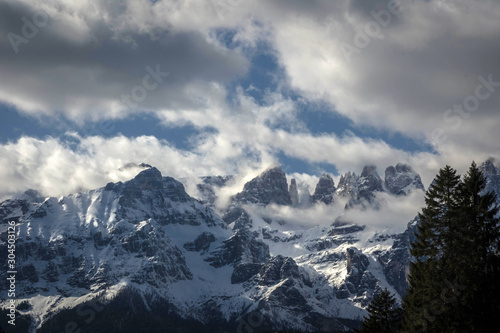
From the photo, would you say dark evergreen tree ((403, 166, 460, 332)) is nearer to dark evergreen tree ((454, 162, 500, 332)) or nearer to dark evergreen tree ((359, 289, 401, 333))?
dark evergreen tree ((454, 162, 500, 332))

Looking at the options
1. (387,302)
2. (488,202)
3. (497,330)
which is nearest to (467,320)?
(497,330)

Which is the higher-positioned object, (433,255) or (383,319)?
(433,255)

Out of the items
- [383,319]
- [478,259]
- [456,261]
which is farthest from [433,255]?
[383,319]

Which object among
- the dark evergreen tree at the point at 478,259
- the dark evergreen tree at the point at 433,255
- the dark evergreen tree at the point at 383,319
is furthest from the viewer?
the dark evergreen tree at the point at 383,319

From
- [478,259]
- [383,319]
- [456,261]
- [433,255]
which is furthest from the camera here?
[383,319]

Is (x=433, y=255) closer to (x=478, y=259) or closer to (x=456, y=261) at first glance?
(x=456, y=261)

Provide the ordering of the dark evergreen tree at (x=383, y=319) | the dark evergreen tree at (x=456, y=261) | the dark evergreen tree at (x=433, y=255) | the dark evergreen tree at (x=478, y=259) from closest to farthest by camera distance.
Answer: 1. the dark evergreen tree at (x=478, y=259)
2. the dark evergreen tree at (x=456, y=261)
3. the dark evergreen tree at (x=433, y=255)
4. the dark evergreen tree at (x=383, y=319)

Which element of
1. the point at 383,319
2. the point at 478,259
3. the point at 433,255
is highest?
the point at 433,255

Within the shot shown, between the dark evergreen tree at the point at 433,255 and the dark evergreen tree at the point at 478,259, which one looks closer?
the dark evergreen tree at the point at 478,259

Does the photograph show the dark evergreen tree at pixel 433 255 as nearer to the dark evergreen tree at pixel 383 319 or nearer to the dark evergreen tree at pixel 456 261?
the dark evergreen tree at pixel 456 261

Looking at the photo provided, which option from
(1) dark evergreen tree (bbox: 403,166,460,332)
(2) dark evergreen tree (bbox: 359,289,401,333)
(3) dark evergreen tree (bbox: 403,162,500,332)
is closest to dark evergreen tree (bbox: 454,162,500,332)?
(3) dark evergreen tree (bbox: 403,162,500,332)

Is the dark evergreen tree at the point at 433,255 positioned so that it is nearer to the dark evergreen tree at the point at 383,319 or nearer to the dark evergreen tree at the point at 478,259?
the dark evergreen tree at the point at 478,259

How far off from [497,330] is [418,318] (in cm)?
744

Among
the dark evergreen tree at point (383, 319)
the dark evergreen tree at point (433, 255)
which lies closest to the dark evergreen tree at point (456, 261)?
the dark evergreen tree at point (433, 255)
